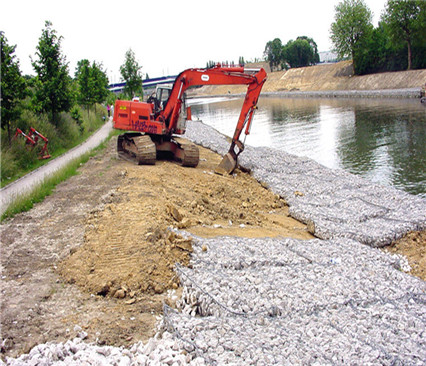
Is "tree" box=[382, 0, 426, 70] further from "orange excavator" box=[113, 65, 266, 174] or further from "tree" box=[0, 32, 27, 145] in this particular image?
"tree" box=[0, 32, 27, 145]

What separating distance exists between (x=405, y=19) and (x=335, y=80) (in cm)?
1873

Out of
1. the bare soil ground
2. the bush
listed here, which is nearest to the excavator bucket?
the bare soil ground

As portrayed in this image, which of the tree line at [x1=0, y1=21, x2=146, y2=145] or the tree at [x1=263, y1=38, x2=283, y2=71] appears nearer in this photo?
the tree line at [x1=0, y1=21, x2=146, y2=145]

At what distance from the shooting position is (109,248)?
28.1 ft

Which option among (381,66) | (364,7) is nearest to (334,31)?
(364,7)

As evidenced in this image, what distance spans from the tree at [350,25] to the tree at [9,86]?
79.2m

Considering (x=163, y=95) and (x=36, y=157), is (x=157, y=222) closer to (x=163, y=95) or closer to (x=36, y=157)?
(x=163, y=95)

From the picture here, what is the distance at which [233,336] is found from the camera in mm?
6008

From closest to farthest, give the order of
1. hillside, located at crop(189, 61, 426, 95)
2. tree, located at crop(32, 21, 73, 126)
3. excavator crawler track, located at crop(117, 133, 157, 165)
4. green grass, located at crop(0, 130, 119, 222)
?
1. green grass, located at crop(0, 130, 119, 222)
2. excavator crawler track, located at crop(117, 133, 157, 165)
3. tree, located at crop(32, 21, 73, 126)
4. hillside, located at crop(189, 61, 426, 95)

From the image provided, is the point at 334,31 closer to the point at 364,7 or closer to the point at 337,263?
the point at 364,7

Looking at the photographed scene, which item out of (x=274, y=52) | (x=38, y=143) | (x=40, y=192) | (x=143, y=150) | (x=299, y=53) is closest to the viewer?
(x=40, y=192)

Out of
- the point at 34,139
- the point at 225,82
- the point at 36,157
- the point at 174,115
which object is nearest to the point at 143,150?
the point at 174,115

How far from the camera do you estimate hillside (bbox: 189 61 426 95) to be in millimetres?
66188

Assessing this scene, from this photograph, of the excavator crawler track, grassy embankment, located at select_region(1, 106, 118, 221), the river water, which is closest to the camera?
grassy embankment, located at select_region(1, 106, 118, 221)
